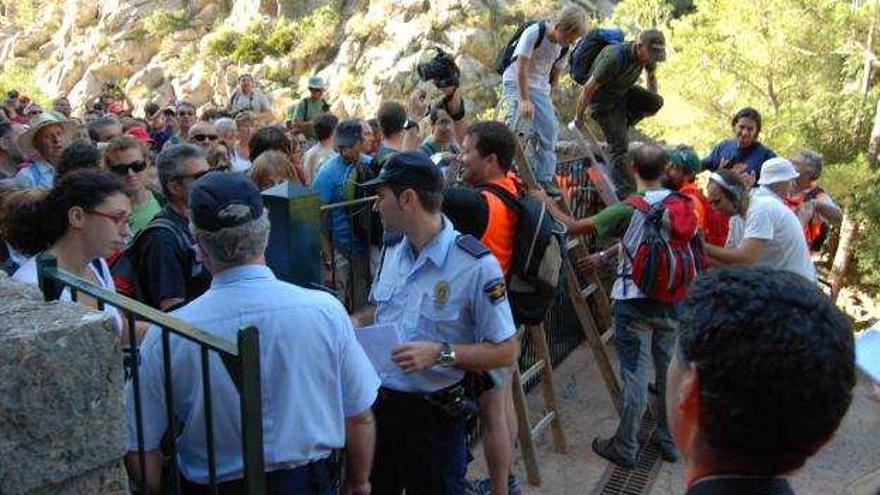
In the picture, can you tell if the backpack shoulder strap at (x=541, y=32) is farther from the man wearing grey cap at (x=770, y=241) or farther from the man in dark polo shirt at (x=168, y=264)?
the man in dark polo shirt at (x=168, y=264)

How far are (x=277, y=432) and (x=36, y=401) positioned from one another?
26.8 inches

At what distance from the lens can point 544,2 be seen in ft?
91.3

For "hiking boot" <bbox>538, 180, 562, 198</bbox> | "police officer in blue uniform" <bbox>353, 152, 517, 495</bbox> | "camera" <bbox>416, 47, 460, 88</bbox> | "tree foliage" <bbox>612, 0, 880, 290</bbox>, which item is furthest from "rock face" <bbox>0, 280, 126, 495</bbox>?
"tree foliage" <bbox>612, 0, 880, 290</bbox>

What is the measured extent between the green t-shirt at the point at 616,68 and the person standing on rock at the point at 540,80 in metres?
0.46

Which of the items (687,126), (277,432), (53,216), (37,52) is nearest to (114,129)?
(53,216)

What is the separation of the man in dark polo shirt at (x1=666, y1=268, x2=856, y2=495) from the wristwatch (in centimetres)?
159

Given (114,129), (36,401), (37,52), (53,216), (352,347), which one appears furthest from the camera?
(37,52)

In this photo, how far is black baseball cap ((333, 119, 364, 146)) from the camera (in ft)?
16.9

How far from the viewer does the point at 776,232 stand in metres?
4.64

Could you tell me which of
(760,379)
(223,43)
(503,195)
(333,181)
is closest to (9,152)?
(333,181)

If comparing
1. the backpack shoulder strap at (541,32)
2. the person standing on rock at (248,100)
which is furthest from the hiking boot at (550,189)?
the person standing on rock at (248,100)

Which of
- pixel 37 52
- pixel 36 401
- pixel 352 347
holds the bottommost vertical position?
pixel 37 52

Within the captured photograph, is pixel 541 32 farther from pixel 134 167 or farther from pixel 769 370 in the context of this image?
pixel 769 370

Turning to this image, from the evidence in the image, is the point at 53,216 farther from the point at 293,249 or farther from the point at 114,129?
the point at 114,129
